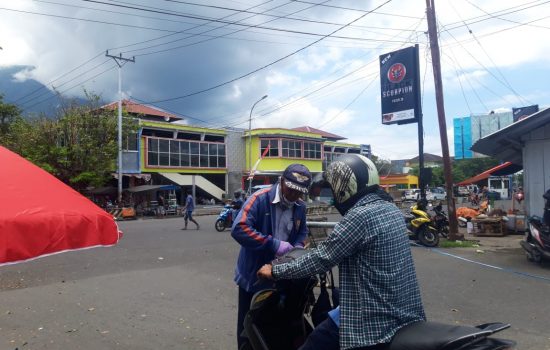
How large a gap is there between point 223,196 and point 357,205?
38.6 metres

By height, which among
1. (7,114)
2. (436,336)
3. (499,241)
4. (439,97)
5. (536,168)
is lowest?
(499,241)

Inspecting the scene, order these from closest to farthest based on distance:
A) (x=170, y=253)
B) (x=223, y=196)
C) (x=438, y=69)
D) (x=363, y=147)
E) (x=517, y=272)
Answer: (x=517, y=272) → (x=170, y=253) → (x=438, y=69) → (x=223, y=196) → (x=363, y=147)

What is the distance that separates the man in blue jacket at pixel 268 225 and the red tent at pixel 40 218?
1.08m

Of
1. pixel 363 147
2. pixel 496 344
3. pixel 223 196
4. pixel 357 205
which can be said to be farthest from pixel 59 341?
pixel 363 147

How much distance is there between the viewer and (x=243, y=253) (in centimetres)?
367

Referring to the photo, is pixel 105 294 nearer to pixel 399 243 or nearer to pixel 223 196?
Result: pixel 399 243

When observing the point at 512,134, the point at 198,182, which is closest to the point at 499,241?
the point at 512,134

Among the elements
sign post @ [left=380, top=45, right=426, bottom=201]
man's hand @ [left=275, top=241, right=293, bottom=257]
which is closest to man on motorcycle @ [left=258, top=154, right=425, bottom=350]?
man's hand @ [left=275, top=241, right=293, bottom=257]

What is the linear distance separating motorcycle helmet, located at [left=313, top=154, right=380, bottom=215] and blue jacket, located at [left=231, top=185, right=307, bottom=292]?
0.95 metres

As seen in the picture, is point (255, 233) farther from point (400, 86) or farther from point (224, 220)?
point (224, 220)

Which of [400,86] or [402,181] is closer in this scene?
[400,86]

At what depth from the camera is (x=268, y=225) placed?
3.58 meters

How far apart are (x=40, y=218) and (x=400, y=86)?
14128 mm

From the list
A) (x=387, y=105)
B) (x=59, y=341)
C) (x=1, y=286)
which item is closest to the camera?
(x=59, y=341)
